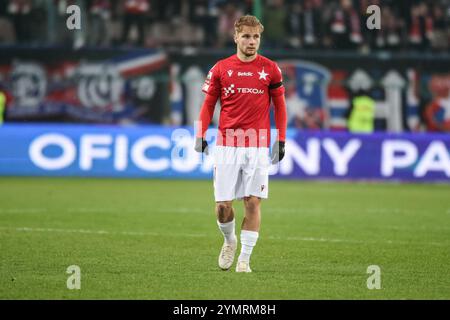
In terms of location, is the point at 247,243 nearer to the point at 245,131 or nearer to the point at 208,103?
the point at 245,131

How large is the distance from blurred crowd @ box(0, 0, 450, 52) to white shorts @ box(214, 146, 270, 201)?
56.1ft

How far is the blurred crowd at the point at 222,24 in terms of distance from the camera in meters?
25.8

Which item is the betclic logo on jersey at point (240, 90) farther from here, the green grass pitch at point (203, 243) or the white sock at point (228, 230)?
the green grass pitch at point (203, 243)

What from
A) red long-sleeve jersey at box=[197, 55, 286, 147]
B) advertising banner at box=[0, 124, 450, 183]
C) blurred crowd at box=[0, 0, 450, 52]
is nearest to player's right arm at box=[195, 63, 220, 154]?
red long-sleeve jersey at box=[197, 55, 286, 147]

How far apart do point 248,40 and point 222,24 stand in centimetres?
1824

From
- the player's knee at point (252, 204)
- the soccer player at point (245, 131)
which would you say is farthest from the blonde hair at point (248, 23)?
the player's knee at point (252, 204)

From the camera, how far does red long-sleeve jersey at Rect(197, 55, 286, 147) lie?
9.15 m

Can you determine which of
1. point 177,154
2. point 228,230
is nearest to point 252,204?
point 228,230

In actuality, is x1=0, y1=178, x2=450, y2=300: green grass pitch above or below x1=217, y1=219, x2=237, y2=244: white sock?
below

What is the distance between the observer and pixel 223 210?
922cm

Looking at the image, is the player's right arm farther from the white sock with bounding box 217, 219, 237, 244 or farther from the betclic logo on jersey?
the white sock with bounding box 217, 219, 237, 244

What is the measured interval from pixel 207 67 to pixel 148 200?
32.3ft

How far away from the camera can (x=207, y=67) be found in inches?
1033
